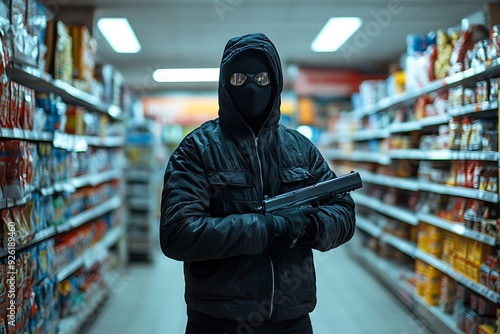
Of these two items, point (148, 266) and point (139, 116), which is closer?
point (148, 266)

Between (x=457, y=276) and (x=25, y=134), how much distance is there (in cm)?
317

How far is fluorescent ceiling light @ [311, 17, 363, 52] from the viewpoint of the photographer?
5.80 metres

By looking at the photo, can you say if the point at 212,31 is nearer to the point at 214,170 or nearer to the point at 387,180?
the point at 387,180

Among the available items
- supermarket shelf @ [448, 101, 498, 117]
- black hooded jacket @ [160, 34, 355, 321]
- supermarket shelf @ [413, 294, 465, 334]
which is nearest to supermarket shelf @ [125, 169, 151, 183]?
supermarket shelf @ [413, 294, 465, 334]

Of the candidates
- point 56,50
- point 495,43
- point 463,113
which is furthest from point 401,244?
point 56,50

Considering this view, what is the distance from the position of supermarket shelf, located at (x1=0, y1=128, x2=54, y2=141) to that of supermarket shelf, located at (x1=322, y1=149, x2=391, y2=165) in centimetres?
396

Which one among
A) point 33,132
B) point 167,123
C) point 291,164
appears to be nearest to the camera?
point 291,164

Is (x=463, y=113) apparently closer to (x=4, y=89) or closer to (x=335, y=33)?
(x=4, y=89)

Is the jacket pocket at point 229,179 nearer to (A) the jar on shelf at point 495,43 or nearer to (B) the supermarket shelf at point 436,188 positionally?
(B) the supermarket shelf at point 436,188

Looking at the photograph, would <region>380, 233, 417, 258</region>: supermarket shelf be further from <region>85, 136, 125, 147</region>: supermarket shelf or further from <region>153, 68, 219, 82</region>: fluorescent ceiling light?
<region>153, 68, 219, 82</region>: fluorescent ceiling light

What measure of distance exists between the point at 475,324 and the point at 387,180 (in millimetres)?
2705

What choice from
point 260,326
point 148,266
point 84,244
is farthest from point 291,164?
point 148,266

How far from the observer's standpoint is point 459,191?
138 inches

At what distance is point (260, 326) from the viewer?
62.5 inches
